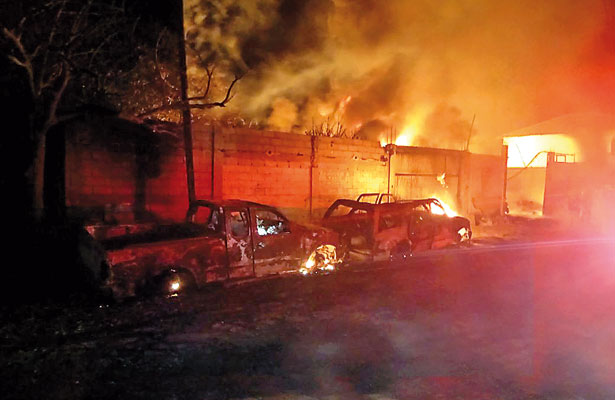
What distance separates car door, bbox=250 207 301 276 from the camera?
727 centimetres

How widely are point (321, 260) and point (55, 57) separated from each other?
6493 millimetres

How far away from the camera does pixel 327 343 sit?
15.4ft

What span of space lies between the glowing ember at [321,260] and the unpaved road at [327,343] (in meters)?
0.60

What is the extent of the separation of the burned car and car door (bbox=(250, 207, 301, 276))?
2117 mm

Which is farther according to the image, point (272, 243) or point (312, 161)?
point (312, 161)

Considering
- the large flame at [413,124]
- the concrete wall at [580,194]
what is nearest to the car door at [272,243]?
the large flame at [413,124]

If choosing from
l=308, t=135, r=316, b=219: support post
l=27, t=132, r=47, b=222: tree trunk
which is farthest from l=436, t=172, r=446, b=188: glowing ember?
l=27, t=132, r=47, b=222: tree trunk

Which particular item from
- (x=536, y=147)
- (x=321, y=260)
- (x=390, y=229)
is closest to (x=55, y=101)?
(x=321, y=260)

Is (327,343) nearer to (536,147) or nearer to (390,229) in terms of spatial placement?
(390,229)

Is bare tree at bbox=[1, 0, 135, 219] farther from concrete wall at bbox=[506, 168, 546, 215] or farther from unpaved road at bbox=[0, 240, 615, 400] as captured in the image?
concrete wall at bbox=[506, 168, 546, 215]

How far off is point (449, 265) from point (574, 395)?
5.21 meters

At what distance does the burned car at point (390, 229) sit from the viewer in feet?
31.1

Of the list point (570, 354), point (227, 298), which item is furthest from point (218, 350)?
point (570, 354)

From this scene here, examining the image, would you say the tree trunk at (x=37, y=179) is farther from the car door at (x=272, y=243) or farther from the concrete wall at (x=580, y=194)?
the concrete wall at (x=580, y=194)
